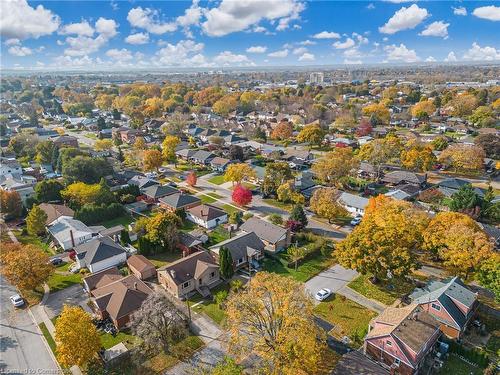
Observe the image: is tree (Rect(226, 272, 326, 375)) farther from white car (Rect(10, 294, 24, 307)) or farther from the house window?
white car (Rect(10, 294, 24, 307))

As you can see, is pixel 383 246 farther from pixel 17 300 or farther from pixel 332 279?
pixel 17 300

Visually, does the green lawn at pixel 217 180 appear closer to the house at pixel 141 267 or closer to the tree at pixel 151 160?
the tree at pixel 151 160

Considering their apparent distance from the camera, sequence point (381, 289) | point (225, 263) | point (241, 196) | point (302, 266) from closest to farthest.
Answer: point (381, 289)
point (225, 263)
point (302, 266)
point (241, 196)

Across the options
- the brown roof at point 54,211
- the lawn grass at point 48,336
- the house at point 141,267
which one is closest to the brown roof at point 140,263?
the house at point 141,267

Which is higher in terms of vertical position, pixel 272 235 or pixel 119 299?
pixel 272 235

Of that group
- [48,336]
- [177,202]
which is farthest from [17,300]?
[177,202]

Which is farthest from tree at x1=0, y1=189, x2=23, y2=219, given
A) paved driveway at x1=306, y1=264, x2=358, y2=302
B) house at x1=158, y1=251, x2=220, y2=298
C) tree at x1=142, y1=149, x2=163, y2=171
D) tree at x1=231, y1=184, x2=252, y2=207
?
paved driveway at x1=306, y1=264, x2=358, y2=302

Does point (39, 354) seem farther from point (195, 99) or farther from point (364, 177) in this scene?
point (195, 99)
